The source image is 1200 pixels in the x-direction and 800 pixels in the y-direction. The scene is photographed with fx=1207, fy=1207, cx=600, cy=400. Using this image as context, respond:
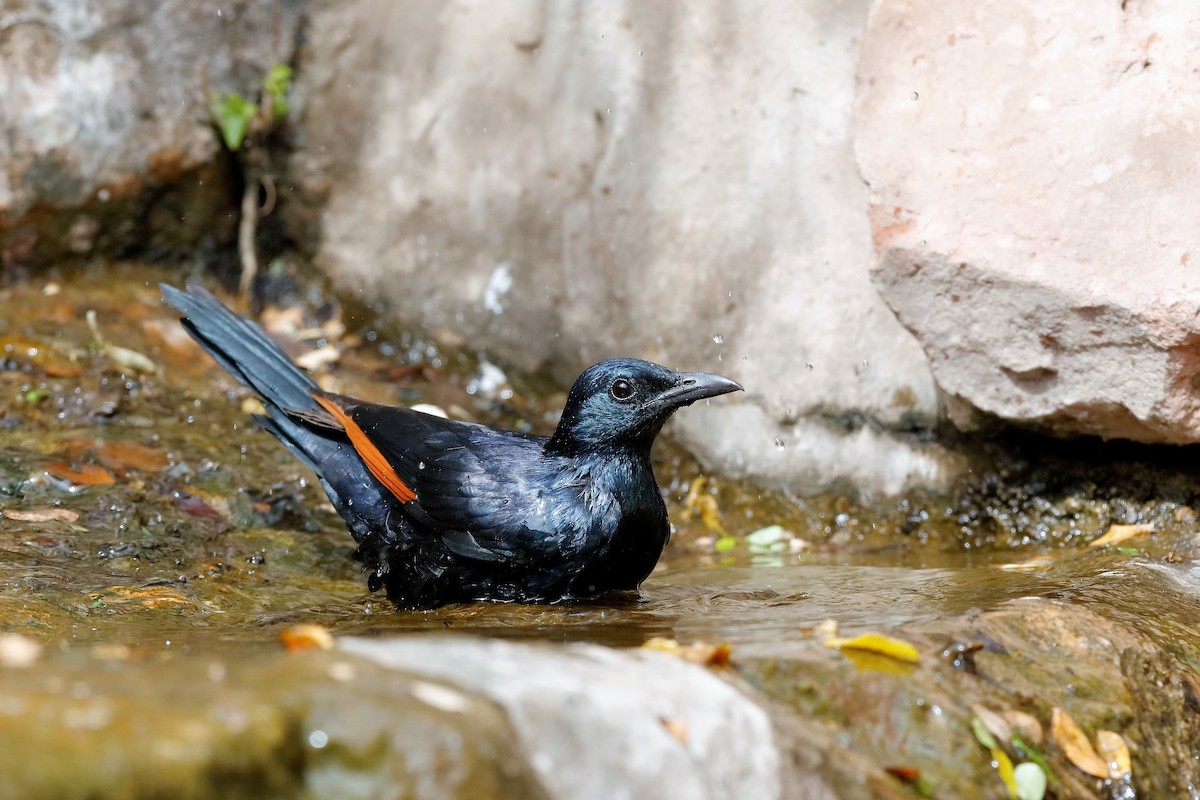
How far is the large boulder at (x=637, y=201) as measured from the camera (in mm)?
5359

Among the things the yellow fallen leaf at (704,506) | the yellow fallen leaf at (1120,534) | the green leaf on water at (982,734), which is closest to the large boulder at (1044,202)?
the yellow fallen leaf at (1120,534)

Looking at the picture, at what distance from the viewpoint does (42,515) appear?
4.52 m

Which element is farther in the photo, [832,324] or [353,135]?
[353,135]

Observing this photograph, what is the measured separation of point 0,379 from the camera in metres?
5.70

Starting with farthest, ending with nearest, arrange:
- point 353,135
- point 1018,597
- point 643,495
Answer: point 353,135
point 643,495
point 1018,597

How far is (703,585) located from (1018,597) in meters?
→ 1.26

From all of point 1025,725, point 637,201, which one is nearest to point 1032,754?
point 1025,725

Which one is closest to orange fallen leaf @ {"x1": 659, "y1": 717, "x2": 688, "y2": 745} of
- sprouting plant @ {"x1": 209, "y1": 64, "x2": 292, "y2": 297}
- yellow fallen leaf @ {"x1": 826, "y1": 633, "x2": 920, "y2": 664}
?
yellow fallen leaf @ {"x1": 826, "y1": 633, "x2": 920, "y2": 664}

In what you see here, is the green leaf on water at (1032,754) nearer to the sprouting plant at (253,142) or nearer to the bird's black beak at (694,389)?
the bird's black beak at (694,389)

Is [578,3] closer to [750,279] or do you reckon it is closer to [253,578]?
[750,279]

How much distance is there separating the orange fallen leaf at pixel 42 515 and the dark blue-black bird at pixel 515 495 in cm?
95

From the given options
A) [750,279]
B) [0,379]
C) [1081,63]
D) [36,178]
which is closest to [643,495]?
[750,279]

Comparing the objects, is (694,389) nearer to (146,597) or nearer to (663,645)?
(663,645)

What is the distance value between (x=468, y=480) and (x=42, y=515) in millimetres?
1633
